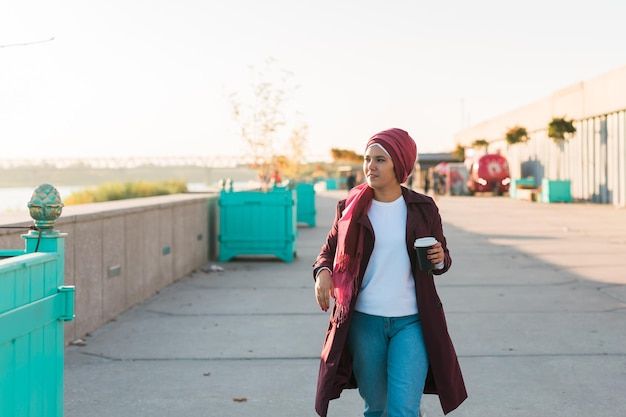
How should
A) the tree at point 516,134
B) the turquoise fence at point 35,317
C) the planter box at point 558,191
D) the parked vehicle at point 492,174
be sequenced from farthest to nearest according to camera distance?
the parked vehicle at point 492,174, the tree at point 516,134, the planter box at point 558,191, the turquoise fence at point 35,317

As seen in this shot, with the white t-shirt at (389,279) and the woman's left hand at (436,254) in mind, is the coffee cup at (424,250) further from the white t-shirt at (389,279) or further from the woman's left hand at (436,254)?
the white t-shirt at (389,279)

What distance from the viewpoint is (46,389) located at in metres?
4.05

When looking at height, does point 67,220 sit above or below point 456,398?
above

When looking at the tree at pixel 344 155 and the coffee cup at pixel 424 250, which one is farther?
the tree at pixel 344 155

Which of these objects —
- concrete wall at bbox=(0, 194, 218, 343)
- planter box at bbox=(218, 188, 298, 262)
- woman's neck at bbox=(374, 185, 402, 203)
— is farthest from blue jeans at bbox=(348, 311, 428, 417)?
planter box at bbox=(218, 188, 298, 262)

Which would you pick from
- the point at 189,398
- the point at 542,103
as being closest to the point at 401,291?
the point at 189,398

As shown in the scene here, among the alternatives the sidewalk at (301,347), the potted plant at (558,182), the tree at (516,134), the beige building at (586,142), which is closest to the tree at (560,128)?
the potted plant at (558,182)

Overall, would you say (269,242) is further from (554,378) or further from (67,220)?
(554,378)

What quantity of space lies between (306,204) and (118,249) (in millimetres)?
15976

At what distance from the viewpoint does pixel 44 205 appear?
4.12m

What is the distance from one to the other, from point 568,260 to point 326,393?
1148 centimetres

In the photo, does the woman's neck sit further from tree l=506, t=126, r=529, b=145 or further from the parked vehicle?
tree l=506, t=126, r=529, b=145

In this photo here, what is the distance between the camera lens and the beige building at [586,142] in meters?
38.1

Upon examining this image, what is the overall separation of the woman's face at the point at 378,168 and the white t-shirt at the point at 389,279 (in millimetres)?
199
